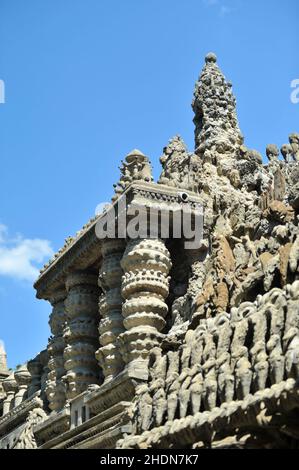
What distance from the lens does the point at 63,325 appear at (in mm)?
15680

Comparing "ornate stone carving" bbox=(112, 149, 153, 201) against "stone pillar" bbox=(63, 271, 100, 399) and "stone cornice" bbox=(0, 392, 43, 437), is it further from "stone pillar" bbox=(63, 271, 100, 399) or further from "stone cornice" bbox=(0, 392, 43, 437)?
"stone cornice" bbox=(0, 392, 43, 437)

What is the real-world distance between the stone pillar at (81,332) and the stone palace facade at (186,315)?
0.02m

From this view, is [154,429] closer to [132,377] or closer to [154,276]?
[132,377]

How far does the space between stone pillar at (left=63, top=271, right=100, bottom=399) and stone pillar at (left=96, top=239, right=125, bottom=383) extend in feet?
2.80

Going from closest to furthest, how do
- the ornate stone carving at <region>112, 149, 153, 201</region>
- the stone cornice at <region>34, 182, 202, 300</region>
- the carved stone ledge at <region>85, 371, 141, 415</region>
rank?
the carved stone ledge at <region>85, 371, 141, 415</region>, the stone cornice at <region>34, 182, 202, 300</region>, the ornate stone carving at <region>112, 149, 153, 201</region>

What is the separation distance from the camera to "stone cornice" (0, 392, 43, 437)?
16.2m

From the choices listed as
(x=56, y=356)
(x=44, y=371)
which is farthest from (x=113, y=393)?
(x=44, y=371)

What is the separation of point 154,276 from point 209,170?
8.68ft

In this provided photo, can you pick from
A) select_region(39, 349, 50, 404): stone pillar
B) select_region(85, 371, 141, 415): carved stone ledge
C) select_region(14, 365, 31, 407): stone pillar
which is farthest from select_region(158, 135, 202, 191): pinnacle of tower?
select_region(14, 365, 31, 407): stone pillar

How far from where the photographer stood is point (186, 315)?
1250 centimetres

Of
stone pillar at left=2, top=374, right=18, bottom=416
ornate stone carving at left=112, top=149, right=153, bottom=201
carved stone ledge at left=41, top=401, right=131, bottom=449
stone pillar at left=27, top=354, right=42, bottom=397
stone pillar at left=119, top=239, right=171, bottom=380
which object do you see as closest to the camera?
carved stone ledge at left=41, top=401, right=131, bottom=449

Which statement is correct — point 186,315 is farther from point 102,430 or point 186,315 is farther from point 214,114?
point 214,114

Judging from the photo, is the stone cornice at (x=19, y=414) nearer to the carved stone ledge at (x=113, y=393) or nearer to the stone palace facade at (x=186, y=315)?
the stone palace facade at (x=186, y=315)

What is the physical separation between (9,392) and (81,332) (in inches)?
257
